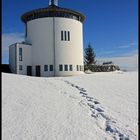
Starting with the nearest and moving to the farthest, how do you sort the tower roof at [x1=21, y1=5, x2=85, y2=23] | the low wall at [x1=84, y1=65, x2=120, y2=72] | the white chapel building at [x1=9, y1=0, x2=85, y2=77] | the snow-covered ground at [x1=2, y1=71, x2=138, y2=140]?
the snow-covered ground at [x1=2, y1=71, x2=138, y2=140] → the white chapel building at [x1=9, y1=0, x2=85, y2=77] → the tower roof at [x1=21, y1=5, x2=85, y2=23] → the low wall at [x1=84, y1=65, x2=120, y2=72]

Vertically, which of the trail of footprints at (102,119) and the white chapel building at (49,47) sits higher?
the white chapel building at (49,47)

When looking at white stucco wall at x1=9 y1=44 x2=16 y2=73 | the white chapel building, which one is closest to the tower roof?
the white chapel building

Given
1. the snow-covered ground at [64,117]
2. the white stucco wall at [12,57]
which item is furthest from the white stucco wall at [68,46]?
the snow-covered ground at [64,117]

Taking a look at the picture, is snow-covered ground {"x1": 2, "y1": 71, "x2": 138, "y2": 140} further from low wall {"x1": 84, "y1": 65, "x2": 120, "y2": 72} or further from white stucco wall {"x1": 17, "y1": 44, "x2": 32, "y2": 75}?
low wall {"x1": 84, "y1": 65, "x2": 120, "y2": 72}

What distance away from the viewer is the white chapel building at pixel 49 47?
35625 millimetres

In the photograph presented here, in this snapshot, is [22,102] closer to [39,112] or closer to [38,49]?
[39,112]

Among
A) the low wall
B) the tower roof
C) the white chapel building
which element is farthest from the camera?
the low wall

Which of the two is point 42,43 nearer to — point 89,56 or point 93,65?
point 93,65

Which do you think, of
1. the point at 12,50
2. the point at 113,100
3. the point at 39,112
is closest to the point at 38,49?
the point at 12,50

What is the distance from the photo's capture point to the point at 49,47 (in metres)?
35.8

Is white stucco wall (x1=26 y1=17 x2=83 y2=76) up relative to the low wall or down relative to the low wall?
up

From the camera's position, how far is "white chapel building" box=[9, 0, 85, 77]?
117ft

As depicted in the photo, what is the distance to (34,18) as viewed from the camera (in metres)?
37.3

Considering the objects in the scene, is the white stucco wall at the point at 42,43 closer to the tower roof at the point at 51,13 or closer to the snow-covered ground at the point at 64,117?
the tower roof at the point at 51,13
